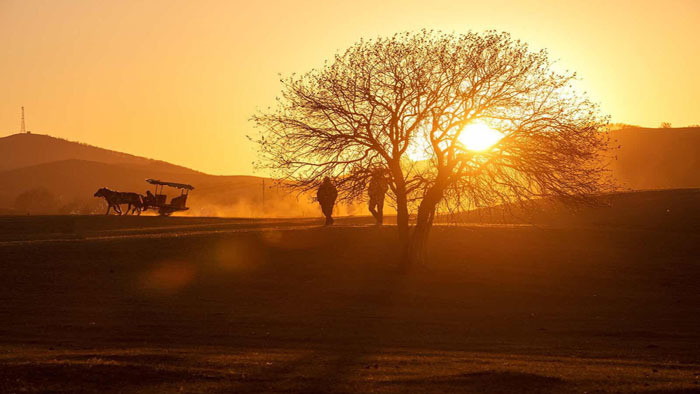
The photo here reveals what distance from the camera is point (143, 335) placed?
24906mm

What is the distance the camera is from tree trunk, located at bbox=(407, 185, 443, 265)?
39491 mm

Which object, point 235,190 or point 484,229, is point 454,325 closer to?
point 484,229

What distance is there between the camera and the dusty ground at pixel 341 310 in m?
16.8

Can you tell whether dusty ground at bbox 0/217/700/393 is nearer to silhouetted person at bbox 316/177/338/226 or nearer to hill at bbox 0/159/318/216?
silhouetted person at bbox 316/177/338/226

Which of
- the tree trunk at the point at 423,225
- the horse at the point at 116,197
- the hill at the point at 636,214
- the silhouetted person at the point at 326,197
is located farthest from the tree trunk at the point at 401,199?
the horse at the point at 116,197

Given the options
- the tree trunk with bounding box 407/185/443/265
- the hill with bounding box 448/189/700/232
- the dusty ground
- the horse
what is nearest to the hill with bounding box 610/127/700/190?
the hill with bounding box 448/189/700/232

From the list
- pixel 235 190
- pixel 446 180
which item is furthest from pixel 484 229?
pixel 235 190

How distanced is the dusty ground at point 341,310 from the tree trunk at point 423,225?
960 millimetres

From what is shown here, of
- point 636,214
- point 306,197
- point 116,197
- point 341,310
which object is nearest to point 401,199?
point 341,310

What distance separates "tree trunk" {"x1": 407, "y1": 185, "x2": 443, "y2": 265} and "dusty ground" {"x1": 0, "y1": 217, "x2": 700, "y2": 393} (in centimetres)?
96

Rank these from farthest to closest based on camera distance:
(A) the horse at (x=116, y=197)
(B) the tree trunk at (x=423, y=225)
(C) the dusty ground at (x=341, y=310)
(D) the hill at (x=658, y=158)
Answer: (D) the hill at (x=658, y=158)
(A) the horse at (x=116, y=197)
(B) the tree trunk at (x=423, y=225)
(C) the dusty ground at (x=341, y=310)

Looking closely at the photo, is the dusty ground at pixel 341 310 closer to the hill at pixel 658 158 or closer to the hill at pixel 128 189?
the hill at pixel 128 189

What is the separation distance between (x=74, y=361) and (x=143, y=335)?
7.71 metres

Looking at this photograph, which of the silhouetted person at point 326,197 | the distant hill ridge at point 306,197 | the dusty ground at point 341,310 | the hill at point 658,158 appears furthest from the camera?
the hill at point 658,158
